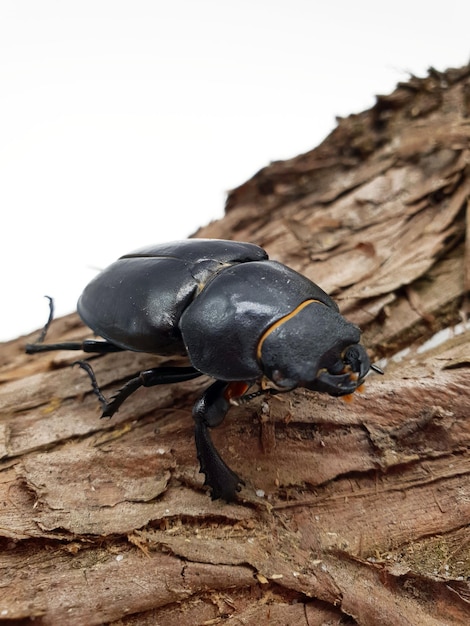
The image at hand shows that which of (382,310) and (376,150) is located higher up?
(376,150)

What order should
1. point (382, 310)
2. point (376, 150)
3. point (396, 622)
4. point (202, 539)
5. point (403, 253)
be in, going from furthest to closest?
point (376, 150)
point (403, 253)
point (382, 310)
point (202, 539)
point (396, 622)

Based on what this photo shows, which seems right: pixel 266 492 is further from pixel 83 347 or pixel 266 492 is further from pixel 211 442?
pixel 83 347

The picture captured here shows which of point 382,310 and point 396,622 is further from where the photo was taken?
point 382,310

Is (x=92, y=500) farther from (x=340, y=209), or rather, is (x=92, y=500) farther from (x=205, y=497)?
(x=340, y=209)

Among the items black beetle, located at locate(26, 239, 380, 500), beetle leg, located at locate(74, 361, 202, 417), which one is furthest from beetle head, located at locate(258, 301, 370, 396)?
beetle leg, located at locate(74, 361, 202, 417)

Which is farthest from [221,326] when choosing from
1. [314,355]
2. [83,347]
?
[83,347]

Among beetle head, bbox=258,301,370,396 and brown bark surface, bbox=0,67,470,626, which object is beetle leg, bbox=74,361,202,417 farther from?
beetle head, bbox=258,301,370,396

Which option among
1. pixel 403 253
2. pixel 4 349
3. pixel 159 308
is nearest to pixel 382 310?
pixel 403 253
